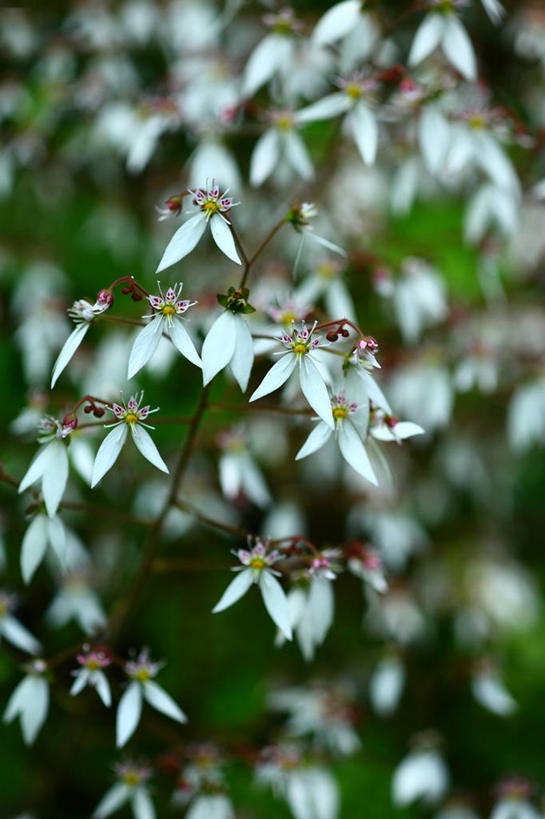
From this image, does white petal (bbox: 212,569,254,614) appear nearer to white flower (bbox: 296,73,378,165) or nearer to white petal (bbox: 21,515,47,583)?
white petal (bbox: 21,515,47,583)

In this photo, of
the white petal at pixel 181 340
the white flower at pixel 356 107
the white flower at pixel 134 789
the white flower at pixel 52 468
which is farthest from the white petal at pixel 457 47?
the white flower at pixel 134 789

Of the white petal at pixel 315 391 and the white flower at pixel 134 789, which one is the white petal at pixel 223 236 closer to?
the white petal at pixel 315 391

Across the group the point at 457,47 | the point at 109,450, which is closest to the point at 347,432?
the point at 109,450

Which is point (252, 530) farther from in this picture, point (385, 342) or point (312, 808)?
point (312, 808)

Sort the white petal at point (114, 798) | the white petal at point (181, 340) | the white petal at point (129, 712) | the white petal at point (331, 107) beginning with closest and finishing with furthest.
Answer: the white petal at point (181, 340) < the white petal at point (129, 712) < the white petal at point (114, 798) < the white petal at point (331, 107)

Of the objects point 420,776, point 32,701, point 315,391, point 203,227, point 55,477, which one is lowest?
point 420,776

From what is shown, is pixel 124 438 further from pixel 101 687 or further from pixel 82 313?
pixel 101 687

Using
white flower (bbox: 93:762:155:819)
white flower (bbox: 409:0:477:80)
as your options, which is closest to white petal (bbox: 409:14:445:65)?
white flower (bbox: 409:0:477:80)

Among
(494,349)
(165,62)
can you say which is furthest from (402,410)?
(165,62)
